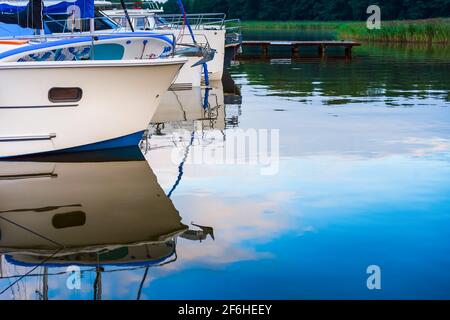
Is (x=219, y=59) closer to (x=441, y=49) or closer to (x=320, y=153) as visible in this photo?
(x=320, y=153)

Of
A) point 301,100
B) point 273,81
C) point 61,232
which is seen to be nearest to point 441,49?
point 273,81

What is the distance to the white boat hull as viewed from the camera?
13242mm

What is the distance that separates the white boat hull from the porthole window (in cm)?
6

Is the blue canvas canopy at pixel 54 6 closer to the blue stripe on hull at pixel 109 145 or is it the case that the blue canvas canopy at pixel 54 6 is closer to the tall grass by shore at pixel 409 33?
the blue stripe on hull at pixel 109 145

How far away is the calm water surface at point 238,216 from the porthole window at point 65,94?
1.00 meters

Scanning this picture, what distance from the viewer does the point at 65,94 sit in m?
13.5

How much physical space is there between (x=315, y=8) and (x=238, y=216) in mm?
104344

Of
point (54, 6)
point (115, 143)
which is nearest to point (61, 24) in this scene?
point (54, 6)

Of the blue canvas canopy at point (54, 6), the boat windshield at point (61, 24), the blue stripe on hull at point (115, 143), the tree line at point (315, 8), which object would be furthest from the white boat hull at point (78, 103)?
the tree line at point (315, 8)

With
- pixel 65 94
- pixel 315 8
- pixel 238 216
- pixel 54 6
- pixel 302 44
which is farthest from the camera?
pixel 315 8

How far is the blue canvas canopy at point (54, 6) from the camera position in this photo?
1791 centimetres

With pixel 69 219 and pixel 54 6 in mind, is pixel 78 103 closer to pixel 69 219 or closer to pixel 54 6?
pixel 69 219

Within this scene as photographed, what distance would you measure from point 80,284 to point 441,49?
47.4m

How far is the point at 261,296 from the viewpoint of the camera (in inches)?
280
